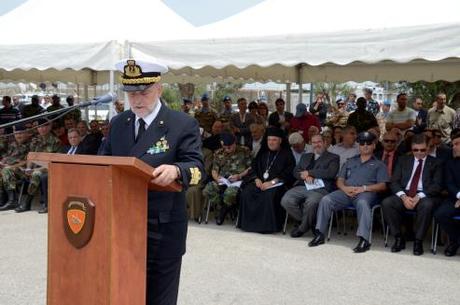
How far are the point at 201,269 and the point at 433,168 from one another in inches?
110

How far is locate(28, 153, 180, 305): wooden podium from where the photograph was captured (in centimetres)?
229

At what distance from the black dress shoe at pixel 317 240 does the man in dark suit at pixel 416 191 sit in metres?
0.73

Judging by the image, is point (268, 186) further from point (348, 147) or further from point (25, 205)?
Result: point (25, 205)

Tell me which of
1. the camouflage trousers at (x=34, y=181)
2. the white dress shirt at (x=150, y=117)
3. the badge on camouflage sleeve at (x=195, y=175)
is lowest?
the camouflage trousers at (x=34, y=181)

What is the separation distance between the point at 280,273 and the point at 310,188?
2.00 m

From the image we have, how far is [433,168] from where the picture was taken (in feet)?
21.7

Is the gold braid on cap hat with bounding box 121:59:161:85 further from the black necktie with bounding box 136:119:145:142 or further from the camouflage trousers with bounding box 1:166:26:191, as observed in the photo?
the camouflage trousers with bounding box 1:166:26:191

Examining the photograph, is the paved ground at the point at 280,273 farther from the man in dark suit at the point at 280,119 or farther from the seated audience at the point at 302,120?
the man in dark suit at the point at 280,119

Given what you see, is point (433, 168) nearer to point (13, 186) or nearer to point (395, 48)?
point (395, 48)

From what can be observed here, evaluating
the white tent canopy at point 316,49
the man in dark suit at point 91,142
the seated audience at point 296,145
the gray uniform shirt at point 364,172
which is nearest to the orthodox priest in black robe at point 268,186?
the seated audience at point 296,145

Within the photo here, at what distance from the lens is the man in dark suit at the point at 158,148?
2.69 meters

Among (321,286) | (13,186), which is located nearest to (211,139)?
(13,186)

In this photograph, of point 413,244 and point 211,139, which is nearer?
point 413,244

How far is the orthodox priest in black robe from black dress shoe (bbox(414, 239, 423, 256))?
1.70 metres
